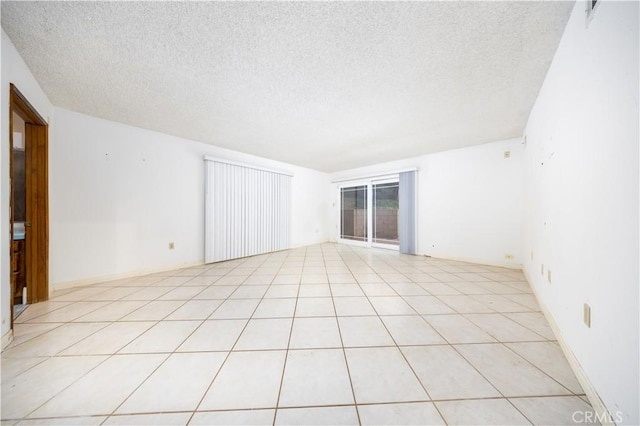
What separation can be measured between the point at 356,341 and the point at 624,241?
5.30ft

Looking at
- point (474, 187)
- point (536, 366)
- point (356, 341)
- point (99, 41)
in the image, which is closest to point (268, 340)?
point (356, 341)

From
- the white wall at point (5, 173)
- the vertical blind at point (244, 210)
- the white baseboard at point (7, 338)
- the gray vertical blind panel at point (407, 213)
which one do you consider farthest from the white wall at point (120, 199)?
the gray vertical blind panel at point (407, 213)

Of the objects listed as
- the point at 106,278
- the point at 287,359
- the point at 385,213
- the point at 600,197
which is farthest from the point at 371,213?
the point at 106,278

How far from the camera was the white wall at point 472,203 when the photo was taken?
3877 mm

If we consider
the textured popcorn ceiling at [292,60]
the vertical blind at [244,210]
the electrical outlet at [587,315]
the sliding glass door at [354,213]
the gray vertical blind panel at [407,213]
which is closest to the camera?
the electrical outlet at [587,315]

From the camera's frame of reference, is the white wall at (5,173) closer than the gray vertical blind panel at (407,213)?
Yes

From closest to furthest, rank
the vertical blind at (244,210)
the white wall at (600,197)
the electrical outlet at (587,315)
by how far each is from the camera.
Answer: the white wall at (600,197) < the electrical outlet at (587,315) < the vertical blind at (244,210)

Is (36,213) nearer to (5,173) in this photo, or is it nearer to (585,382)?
(5,173)

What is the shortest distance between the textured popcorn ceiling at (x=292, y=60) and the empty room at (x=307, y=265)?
0.02 m

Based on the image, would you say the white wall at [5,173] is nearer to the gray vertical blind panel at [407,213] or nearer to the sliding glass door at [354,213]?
the gray vertical blind panel at [407,213]

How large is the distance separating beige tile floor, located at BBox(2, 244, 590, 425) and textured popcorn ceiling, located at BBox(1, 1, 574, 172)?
8.13 ft

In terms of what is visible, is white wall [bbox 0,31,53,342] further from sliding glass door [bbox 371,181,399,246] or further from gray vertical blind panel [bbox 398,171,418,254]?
sliding glass door [bbox 371,181,399,246]

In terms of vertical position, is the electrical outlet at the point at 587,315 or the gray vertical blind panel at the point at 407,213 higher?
the gray vertical blind panel at the point at 407,213

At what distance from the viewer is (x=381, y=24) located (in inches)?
61.0
